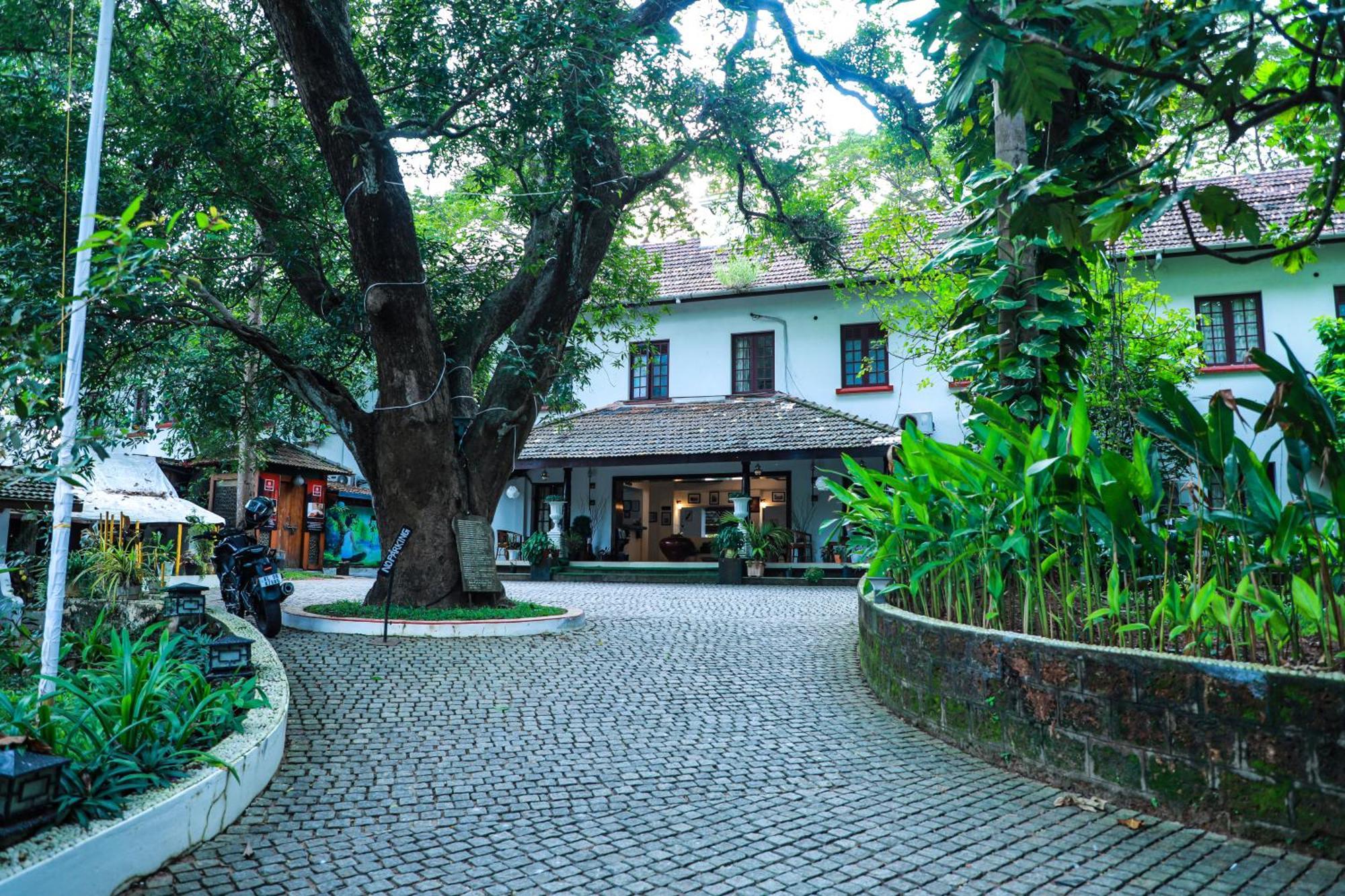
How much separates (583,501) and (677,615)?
32.6ft

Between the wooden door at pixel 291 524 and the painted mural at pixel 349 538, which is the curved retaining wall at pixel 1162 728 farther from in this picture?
the painted mural at pixel 349 538

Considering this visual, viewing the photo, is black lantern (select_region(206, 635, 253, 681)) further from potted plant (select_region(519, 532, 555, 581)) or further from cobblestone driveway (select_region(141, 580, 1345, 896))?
potted plant (select_region(519, 532, 555, 581))

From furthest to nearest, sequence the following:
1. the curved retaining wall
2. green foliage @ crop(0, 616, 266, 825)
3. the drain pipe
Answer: the drain pipe → the curved retaining wall → green foliage @ crop(0, 616, 266, 825)

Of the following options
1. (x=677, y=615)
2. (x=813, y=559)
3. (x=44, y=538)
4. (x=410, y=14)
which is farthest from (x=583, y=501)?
(x=410, y=14)

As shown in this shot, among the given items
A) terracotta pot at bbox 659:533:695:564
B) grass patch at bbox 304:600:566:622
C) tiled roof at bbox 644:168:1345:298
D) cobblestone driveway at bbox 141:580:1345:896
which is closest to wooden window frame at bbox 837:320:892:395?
tiled roof at bbox 644:168:1345:298

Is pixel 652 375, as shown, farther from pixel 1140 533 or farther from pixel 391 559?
pixel 1140 533

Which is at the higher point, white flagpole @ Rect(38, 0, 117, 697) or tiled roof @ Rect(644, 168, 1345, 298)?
tiled roof @ Rect(644, 168, 1345, 298)

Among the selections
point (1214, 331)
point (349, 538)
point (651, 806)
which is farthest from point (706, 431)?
point (651, 806)

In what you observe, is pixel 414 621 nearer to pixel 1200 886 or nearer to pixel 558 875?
pixel 558 875

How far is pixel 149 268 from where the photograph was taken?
3129mm

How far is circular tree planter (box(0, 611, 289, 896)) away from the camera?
246 centimetres

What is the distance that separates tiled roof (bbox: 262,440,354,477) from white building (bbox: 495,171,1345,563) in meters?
4.89

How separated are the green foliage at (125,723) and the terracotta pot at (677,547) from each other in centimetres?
1573

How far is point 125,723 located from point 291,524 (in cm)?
1919
